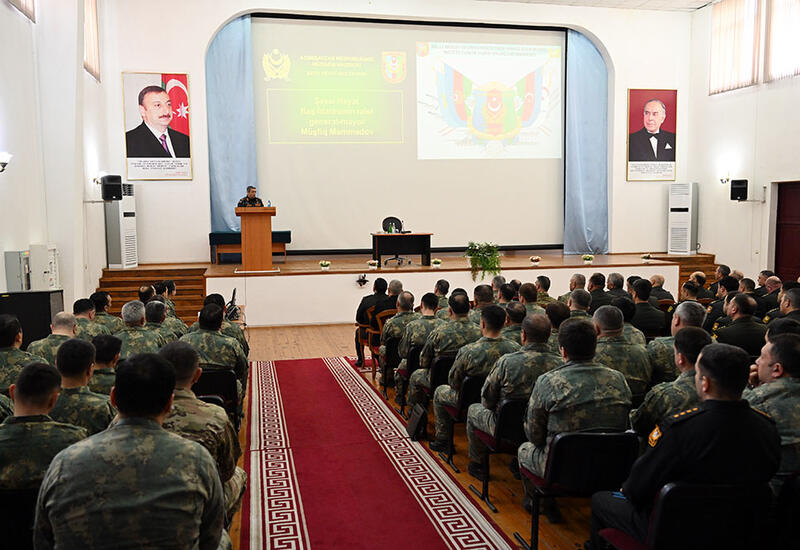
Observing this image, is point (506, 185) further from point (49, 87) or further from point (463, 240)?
point (49, 87)

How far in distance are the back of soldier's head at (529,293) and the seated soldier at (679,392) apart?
8.83 feet

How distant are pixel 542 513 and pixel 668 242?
39.9 feet

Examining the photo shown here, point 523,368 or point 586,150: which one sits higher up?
point 586,150

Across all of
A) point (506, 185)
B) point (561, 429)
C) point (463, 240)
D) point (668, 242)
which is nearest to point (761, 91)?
point (668, 242)

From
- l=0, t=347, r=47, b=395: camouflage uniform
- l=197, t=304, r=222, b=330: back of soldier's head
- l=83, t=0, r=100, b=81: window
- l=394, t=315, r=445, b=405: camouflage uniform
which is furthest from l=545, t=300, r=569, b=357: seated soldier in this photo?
l=83, t=0, r=100, b=81: window

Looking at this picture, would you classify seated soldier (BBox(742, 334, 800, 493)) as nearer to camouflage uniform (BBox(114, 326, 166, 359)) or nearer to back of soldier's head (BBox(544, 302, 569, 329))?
back of soldier's head (BBox(544, 302, 569, 329))

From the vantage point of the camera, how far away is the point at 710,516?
2195 millimetres

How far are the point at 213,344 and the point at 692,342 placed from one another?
9.90ft

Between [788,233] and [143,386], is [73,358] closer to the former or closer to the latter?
[143,386]

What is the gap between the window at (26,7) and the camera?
735 cm

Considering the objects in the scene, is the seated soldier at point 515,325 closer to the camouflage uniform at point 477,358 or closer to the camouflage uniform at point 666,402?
the camouflage uniform at point 477,358

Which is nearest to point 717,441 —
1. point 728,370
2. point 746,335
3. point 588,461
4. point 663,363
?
point 728,370

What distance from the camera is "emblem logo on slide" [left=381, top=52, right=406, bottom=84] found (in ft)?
43.3

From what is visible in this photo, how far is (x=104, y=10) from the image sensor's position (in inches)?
463
